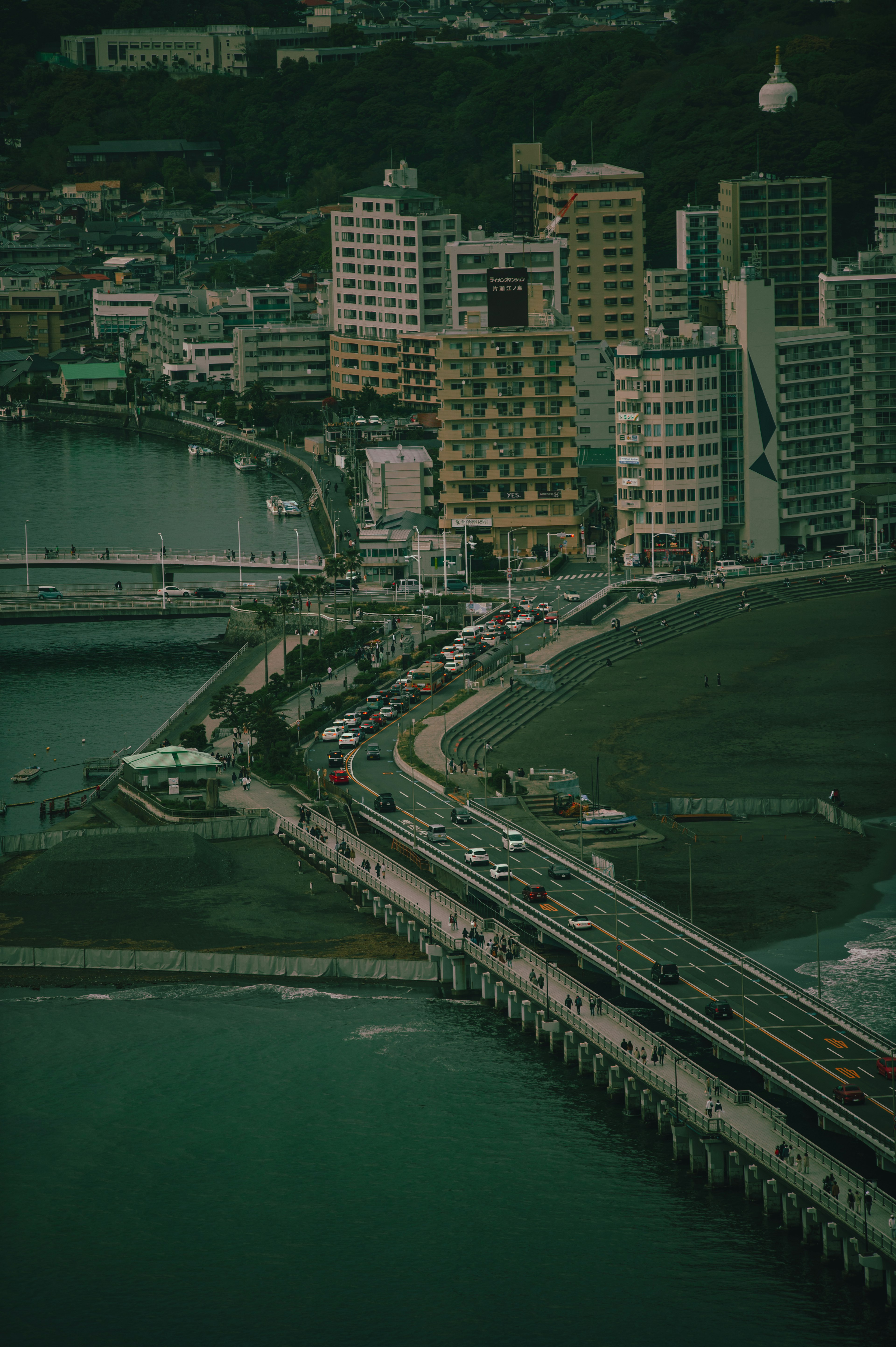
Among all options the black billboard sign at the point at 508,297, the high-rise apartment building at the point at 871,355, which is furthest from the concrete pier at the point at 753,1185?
the high-rise apartment building at the point at 871,355

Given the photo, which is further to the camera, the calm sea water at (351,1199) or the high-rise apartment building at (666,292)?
the high-rise apartment building at (666,292)

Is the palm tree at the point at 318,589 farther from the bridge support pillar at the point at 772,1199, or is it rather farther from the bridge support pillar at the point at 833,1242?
the bridge support pillar at the point at 833,1242

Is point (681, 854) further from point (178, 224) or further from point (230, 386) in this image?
point (178, 224)

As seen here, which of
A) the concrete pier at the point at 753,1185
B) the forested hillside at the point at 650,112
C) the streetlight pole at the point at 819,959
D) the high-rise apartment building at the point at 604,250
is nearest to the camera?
the concrete pier at the point at 753,1185

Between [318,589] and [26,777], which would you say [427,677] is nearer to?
[318,589]

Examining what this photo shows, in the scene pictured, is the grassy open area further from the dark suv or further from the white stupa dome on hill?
the white stupa dome on hill

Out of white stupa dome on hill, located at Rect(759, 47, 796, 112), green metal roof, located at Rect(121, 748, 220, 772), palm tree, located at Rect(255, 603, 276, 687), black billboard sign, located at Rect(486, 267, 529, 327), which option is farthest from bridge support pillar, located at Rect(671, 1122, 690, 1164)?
white stupa dome on hill, located at Rect(759, 47, 796, 112)

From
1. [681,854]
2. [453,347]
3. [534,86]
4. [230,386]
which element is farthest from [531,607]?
[534,86]
